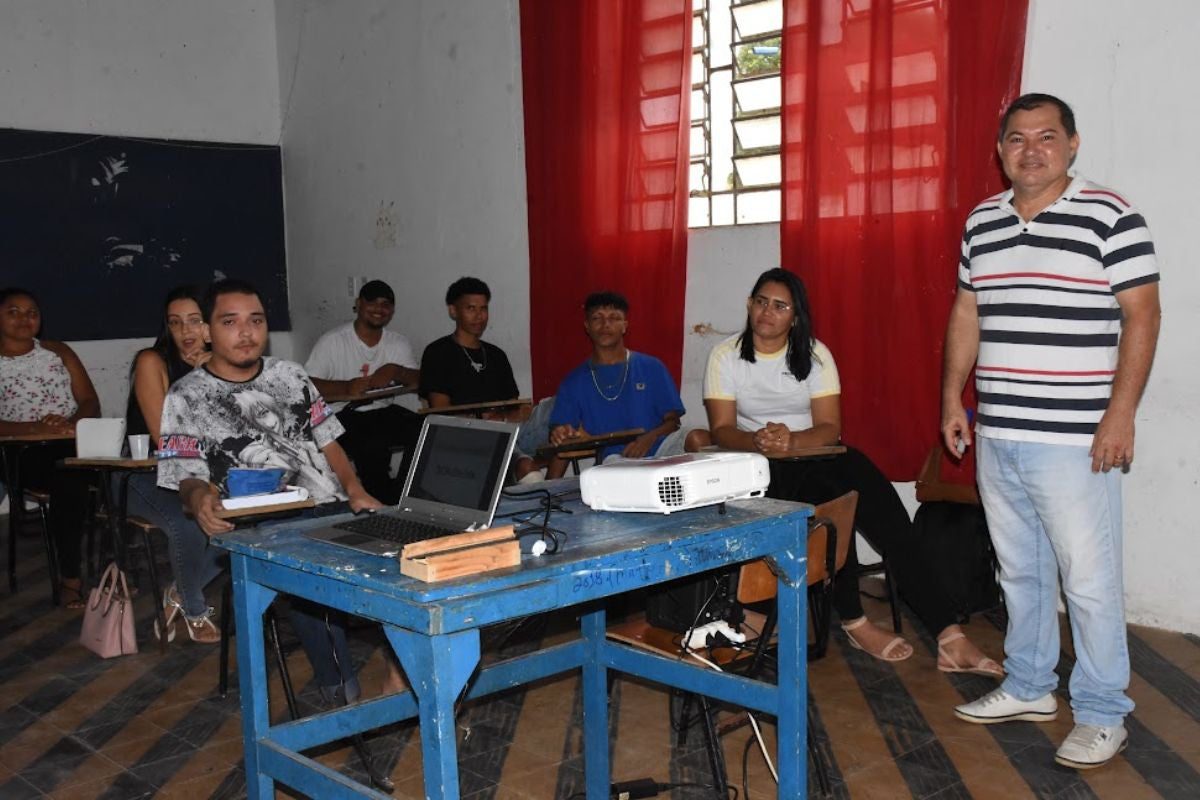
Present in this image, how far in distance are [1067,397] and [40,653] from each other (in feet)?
11.9

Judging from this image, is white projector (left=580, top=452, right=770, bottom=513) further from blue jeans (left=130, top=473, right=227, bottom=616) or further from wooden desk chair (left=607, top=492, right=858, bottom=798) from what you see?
blue jeans (left=130, top=473, right=227, bottom=616)

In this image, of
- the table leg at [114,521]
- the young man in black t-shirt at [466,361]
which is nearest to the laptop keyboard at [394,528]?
the table leg at [114,521]

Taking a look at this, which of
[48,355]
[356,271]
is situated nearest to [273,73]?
[356,271]

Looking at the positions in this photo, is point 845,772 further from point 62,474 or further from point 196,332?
point 62,474

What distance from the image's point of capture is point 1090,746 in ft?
9.78

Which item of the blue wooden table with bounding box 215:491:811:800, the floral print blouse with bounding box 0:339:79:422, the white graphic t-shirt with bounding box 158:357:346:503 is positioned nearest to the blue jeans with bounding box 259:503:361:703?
the white graphic t-shirt with bounding box 158:357:346:503

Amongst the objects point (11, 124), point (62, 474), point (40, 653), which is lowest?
point (40, 653)

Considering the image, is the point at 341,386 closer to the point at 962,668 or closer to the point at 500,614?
the point at 962,668

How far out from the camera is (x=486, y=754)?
10.5 ft

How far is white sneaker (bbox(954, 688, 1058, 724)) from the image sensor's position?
3303 mm

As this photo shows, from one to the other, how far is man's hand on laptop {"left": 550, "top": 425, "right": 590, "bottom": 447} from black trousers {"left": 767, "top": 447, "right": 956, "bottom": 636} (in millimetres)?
828

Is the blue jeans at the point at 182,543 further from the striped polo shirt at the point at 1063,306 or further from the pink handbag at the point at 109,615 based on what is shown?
the striped polo shirt at the point at 1063,306

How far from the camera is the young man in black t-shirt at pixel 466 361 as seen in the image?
225 inches

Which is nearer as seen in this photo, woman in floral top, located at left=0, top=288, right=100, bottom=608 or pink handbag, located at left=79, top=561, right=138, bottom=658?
pink handbag, located at left=79, top=561, right=138, bottom=658
